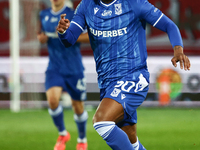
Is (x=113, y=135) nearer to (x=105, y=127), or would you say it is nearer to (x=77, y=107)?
(x=105, y=127)

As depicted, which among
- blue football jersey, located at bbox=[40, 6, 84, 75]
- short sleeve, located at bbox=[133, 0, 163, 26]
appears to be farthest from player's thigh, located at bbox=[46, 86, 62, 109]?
short sleeve, located at bbox=[133, 0, 163, 26]

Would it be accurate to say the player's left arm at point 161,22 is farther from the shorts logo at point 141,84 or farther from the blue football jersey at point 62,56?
the blue football jersey at point 62,56

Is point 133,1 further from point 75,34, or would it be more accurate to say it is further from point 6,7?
point 6,7

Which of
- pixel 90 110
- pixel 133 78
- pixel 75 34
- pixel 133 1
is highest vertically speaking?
pixel 133 1

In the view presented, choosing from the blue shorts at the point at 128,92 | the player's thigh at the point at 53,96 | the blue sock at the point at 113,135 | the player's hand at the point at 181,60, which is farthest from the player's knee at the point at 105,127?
the player's thigh at the point at 53,96

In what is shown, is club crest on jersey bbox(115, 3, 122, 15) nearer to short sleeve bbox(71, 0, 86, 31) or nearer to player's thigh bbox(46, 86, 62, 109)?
short sleeve bbox(71, 0, 86, 31)

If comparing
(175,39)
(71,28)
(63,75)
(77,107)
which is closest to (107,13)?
(71,28)

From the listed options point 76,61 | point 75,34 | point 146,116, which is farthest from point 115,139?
point 146,116

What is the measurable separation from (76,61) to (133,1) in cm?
243

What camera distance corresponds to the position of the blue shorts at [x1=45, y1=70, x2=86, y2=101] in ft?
18.6

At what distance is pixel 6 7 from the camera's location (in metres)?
12.3

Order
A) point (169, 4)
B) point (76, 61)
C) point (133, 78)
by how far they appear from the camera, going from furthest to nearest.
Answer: point (169, 4), point (76, 61), point (133, 78)

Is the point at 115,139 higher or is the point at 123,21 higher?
the point at 123,21

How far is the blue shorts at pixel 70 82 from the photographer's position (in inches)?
223
